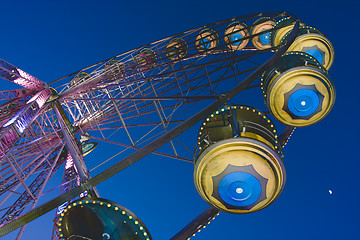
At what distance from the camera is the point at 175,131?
21.6 feet

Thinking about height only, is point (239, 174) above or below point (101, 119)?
below

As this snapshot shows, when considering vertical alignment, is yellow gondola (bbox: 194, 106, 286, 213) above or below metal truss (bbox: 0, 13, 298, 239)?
below

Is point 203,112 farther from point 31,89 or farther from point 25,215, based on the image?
point 31,89

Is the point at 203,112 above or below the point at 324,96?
above

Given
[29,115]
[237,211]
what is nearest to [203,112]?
[237,211]

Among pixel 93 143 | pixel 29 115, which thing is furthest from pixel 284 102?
pixel 93 143

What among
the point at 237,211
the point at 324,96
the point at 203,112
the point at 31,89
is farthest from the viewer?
the point at 31,89

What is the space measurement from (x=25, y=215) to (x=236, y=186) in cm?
460

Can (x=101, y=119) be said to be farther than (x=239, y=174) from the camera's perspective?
Yes

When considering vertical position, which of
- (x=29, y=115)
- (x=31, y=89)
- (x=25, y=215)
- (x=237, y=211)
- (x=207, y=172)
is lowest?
(x=237, y=211)

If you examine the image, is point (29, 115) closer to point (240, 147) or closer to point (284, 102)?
point (240, 147)

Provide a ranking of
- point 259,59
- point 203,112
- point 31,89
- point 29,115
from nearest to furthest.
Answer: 1. point 203,112
2. point 29,115
3. point 31,89
4. point 259,59

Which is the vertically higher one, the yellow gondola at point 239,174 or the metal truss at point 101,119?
the metal truss at point 101,119

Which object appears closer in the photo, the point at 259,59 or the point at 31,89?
the point at 31,89
